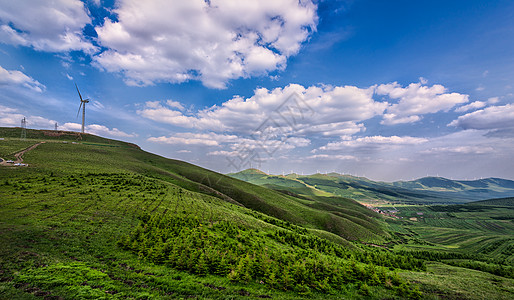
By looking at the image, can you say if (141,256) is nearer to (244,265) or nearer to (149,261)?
(149,261)

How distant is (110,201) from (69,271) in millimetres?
25397

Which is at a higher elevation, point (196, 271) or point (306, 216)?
point (196, 271)

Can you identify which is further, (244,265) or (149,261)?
(244,265)

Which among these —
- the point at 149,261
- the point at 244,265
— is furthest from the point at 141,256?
the point at 244,265

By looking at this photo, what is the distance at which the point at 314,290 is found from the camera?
1812 cm

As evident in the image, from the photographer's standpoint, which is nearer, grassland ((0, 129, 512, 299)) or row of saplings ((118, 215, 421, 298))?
grassland ((0, 129, 512, 299))

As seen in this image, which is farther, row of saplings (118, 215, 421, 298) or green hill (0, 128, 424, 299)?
row of saplings (118, 215, 421, 298)

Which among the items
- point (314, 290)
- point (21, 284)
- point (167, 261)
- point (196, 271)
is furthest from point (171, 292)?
point (314, 290)

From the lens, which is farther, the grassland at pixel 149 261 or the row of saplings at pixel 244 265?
the row of saplings at pixel 244 265

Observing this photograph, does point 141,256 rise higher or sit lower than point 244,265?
lower

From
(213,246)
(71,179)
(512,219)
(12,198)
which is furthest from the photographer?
(512,219)

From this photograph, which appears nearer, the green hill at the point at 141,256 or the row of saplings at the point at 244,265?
the green hill at the point at 141,256

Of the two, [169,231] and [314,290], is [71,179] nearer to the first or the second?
[169,231]

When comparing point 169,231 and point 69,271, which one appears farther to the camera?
point 169,231
